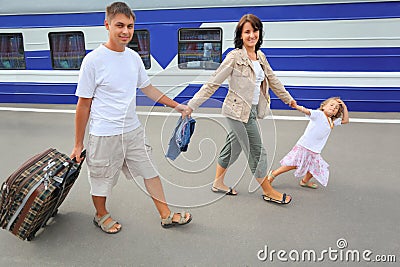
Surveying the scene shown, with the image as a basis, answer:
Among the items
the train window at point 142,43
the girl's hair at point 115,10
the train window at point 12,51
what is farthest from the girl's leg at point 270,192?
the train window at point 12,51

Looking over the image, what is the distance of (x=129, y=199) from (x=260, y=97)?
1465 millimetres

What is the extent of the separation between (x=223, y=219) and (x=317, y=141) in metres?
1.10

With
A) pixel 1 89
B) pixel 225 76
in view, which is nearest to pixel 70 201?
pixel 225 76

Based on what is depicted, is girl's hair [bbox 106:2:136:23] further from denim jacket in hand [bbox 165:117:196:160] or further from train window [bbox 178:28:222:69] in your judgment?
train window [bbox 178:28:222:69]

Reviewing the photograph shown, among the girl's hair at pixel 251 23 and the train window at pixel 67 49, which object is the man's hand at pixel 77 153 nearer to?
the girl's hair at pixel 251 23

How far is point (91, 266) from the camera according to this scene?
2111mm

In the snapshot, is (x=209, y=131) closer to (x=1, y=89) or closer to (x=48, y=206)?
(x=48, y=206)

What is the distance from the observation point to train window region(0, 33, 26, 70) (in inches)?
237

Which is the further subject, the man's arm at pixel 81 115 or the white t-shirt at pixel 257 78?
the white t-shirt at pixel 257 78

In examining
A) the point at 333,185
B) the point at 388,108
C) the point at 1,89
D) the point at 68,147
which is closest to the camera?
the point at 333,185

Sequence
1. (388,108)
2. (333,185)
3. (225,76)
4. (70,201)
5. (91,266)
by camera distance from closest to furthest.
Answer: (91,266), (225,76), (70,201), (333,185), (388,108)

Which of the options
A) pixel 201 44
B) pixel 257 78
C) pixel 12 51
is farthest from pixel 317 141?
pixel 12 51

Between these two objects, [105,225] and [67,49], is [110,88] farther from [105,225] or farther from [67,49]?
[67,49]

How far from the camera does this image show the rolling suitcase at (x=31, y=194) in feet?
7.00
